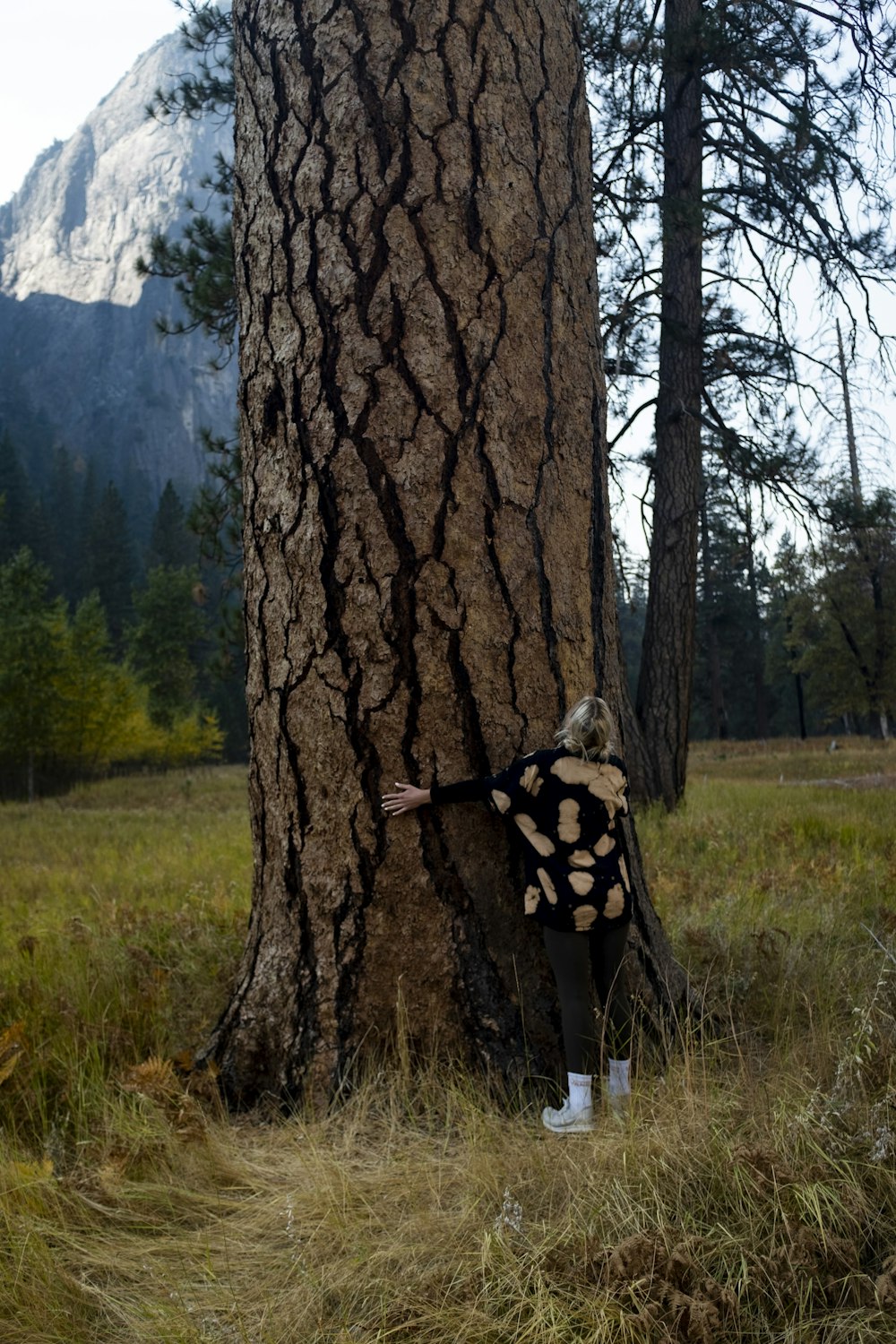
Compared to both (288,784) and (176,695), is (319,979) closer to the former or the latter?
(288,784)

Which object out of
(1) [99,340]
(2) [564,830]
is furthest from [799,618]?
(1) [99,340]

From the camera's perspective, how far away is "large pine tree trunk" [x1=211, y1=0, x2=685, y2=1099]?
262cm

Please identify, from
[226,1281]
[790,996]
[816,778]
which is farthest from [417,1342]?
[816,778]

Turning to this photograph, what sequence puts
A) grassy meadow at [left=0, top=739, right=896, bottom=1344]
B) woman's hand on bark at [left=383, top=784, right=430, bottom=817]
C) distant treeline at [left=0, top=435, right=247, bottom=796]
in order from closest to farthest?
grassy meadow at [left=0, top=739, right=896, bottom=1344] < woman's hand on bark at [left=383, top=784, right=430, bottom=817] < distant treeline at [left=0, top=435, right=247, bottom=796]

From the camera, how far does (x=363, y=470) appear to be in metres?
2.62

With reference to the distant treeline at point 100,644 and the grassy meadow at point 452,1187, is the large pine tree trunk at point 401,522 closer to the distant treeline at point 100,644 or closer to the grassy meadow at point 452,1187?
the grassy meadow at point 452,1187

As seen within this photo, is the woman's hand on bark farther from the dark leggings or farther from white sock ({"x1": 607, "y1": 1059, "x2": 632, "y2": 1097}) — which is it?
white sock ({"x1": 607, "y1": 1059, "x2": 632, "y2": 1097})

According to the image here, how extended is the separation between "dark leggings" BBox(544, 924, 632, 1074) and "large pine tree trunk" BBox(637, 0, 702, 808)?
6.34 meters

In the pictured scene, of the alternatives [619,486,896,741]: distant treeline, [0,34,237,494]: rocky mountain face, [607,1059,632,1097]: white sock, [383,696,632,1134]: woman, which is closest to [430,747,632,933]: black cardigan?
[383,696,632,1134]: woman

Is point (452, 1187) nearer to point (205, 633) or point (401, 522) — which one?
point (401, 522)

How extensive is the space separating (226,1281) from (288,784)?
4.04 feet

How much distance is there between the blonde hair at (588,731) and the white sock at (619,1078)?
0.82 metres

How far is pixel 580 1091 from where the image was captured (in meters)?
2.48

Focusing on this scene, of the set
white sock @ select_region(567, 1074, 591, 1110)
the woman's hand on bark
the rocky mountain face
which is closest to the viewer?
white sock @ select_region(567, 1074, 591, 1110)
